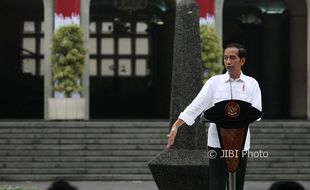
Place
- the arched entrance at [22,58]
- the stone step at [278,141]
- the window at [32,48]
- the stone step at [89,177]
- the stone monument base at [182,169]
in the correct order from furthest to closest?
the window at [32,48] < the arched entrance at [22,58] < the stone step at [278,141] < the stone step at [89,177] < the stone monument base at [182,169]

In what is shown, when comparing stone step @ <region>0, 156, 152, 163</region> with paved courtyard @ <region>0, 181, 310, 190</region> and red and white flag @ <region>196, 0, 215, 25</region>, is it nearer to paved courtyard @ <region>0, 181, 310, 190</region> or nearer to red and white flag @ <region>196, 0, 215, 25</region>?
paved courtyard @ <region>0, 181, 310, 190</region>

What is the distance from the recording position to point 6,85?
95.1 feet

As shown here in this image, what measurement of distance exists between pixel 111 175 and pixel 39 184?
168 centimetres

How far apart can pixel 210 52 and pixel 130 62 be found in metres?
9.88

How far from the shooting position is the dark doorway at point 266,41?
2702 cm

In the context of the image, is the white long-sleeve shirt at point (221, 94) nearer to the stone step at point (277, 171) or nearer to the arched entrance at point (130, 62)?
the stone step at point (277, 171)

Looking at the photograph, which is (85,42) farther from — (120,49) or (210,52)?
(120,49)

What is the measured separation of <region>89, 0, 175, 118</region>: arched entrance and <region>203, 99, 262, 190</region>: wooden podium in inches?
970

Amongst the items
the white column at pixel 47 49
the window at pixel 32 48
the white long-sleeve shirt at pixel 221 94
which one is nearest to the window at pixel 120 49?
the window at pixel 32 48

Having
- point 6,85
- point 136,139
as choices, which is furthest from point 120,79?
point 136,139

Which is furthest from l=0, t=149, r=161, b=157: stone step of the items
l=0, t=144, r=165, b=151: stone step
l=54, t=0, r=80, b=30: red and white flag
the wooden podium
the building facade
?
the wooden podium

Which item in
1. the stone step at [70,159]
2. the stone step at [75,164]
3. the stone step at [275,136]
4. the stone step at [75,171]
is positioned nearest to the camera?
the stone step at [75,171]

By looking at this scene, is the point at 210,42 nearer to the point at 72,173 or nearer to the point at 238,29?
the point at 72,173

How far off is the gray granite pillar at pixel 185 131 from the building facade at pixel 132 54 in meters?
18.4
